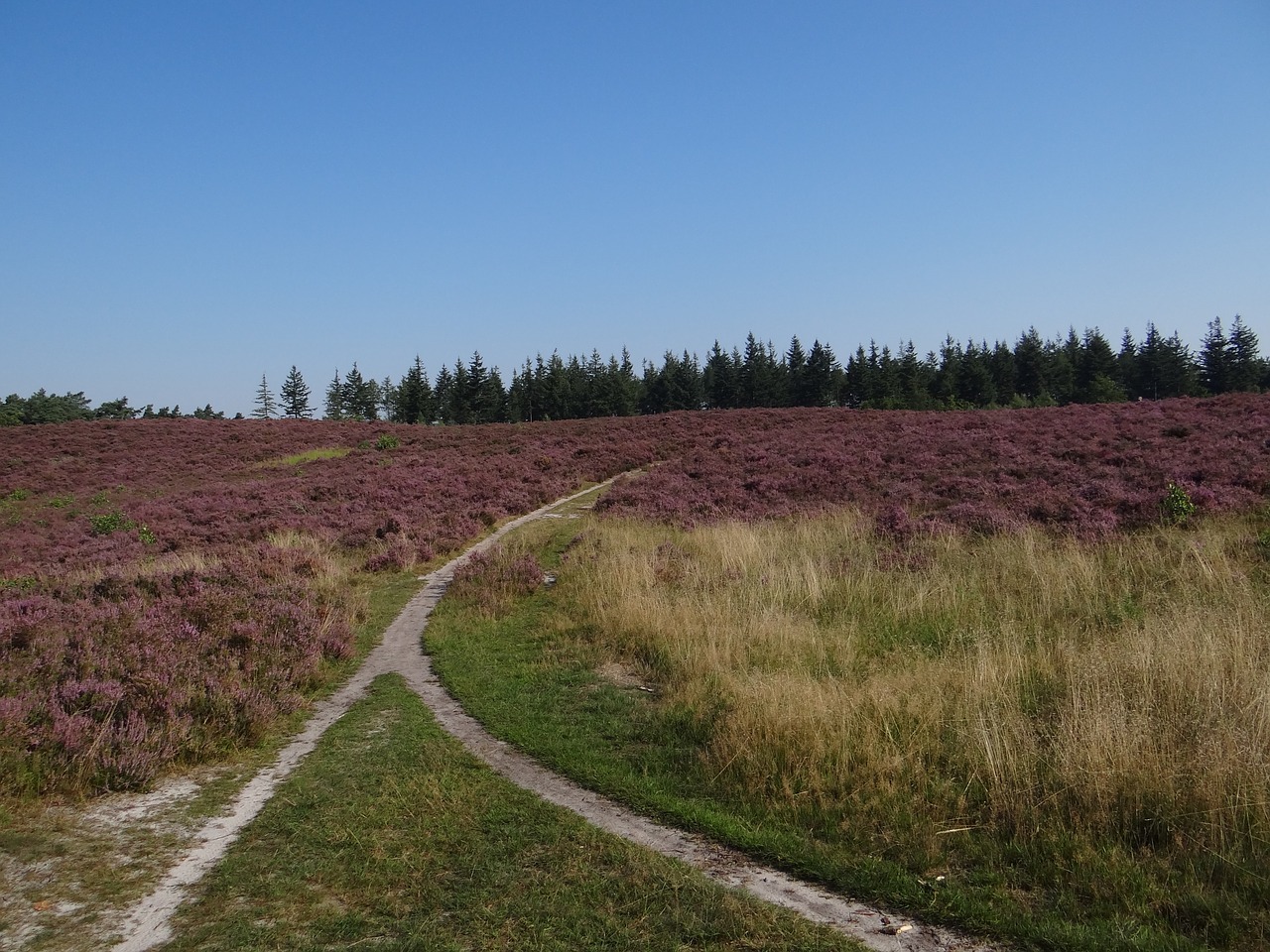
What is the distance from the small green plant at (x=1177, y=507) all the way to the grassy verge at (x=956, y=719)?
107cm

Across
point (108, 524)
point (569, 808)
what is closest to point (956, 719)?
point (569, 808)

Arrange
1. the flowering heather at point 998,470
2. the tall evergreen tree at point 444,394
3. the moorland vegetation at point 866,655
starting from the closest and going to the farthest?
the moorland vegetation at point 866,655
the flowering heather at point 998,470
the tall evergreen tree at point 444,394

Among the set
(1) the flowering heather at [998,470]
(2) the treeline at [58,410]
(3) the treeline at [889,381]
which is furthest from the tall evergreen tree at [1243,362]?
(2) the treeline at [58,410]

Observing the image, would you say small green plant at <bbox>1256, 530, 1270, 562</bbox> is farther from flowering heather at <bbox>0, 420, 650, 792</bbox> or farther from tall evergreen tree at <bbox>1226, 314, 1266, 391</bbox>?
tall evergreen tree at <bbox>1226, 314, 1266, 391</bbox>

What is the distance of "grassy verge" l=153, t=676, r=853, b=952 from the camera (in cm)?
423

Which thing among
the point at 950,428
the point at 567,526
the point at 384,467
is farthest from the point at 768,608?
the point at 384,467

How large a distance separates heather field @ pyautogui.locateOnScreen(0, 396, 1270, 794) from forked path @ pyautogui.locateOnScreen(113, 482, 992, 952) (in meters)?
0.84

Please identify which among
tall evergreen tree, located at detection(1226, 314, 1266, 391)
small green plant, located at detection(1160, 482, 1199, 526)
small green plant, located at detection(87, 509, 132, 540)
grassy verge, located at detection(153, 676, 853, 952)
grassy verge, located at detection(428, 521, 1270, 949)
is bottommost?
grassy verge, located at detection(153, 676, 853, 952)

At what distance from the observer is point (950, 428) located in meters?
30.5

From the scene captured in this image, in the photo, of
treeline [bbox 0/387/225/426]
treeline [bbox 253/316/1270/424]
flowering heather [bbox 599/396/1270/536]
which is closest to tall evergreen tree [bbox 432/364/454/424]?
treeline [bbox 253/316/1270/424]

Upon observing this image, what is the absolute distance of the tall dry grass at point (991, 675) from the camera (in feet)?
16.5

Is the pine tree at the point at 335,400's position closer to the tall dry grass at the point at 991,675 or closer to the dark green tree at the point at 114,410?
the dark green tree at the point at 114,410

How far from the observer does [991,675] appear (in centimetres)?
691

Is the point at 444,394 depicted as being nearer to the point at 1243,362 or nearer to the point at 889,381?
the point at 889,381
